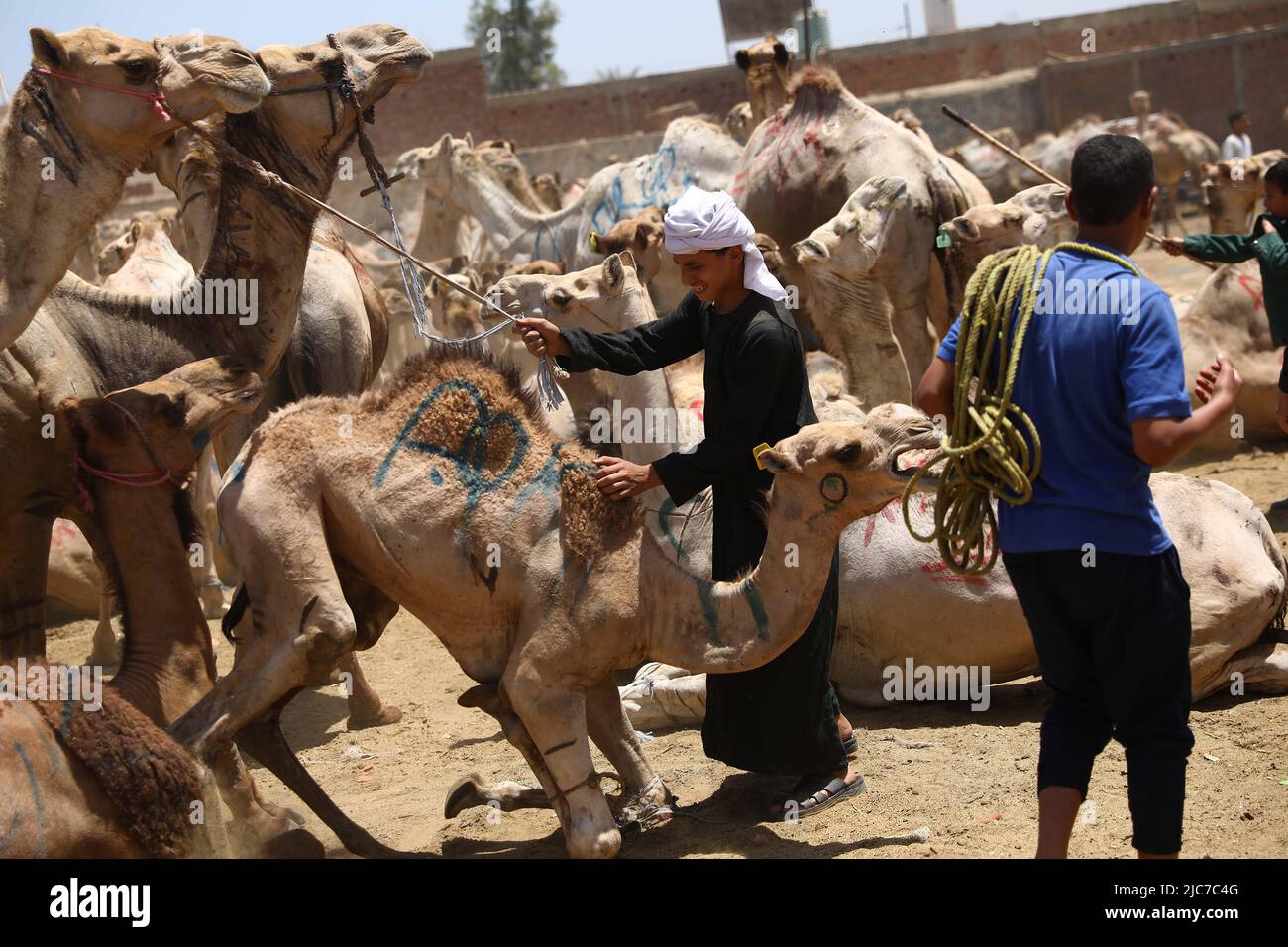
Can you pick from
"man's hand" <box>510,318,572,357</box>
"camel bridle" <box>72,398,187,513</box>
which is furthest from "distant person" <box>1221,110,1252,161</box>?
"camel bridle" <box>72,398,187,513</box>

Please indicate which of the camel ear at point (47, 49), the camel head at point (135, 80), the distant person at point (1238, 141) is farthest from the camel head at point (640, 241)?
the distant person at point (1238, 141)

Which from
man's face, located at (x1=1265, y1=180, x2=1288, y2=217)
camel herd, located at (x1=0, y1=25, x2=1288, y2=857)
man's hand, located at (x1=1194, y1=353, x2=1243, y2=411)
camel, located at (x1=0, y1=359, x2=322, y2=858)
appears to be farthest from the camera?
man's face, located at (x1=1265, y1=180, x2=1288, y2=217)

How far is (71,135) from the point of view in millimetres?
4949

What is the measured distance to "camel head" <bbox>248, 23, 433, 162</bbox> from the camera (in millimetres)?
5809

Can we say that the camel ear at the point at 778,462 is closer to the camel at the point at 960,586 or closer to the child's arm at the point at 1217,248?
the camel at the point at 960,586

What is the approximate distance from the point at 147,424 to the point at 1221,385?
11.7ft

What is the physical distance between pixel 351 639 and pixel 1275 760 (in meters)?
3.43

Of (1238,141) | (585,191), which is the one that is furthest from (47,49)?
(1238,141)

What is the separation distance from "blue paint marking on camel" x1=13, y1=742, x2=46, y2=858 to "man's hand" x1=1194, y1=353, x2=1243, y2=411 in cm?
318

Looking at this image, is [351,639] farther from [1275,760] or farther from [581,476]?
[1275,760]

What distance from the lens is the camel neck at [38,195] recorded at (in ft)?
15.9

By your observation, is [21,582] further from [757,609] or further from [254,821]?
[757,609]

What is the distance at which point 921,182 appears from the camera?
9055 millimetres

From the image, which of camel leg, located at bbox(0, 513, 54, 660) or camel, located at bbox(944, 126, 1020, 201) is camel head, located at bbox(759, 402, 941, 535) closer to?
camel leg, located at bbox(0, 513, 54, 660)
